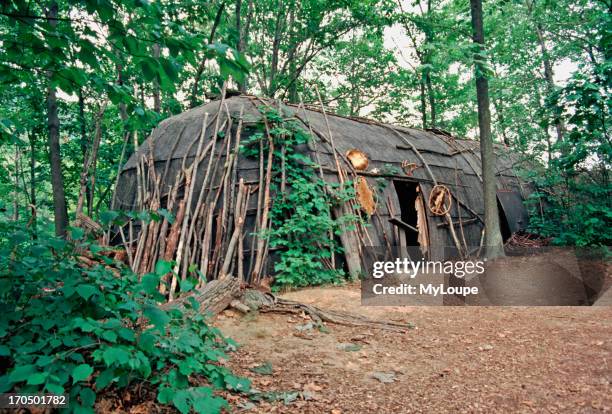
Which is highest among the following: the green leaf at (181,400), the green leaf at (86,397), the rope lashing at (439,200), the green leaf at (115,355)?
the rope lashing at (439,200)

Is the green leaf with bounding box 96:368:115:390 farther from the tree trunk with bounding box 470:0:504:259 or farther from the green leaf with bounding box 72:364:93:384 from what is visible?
the tree trunk with bounding box 470:0:504:259

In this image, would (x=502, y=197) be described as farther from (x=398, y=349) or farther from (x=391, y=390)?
(x=391, y=390)

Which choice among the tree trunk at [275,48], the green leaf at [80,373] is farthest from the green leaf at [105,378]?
the tree trunk at [275,48]

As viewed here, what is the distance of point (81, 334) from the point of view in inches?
93.0

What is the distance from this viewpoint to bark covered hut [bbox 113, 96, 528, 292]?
7090mm

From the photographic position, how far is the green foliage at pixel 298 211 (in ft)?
22.7

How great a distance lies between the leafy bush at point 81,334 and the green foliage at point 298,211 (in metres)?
4.26

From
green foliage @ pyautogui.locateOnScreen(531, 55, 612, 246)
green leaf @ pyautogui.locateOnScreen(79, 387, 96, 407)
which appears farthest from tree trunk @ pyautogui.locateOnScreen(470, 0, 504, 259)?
green leaf @ pyautogui.locateOnScreen(79, 387, 96, 407)

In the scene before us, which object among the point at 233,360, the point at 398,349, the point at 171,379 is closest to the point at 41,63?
the point at 171,379

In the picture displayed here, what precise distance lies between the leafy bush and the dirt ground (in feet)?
3.04

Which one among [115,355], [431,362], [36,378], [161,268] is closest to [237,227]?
[431,362]

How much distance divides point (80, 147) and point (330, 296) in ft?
37.9

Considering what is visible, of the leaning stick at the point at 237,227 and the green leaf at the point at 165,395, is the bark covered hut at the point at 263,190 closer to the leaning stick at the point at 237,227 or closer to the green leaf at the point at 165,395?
the leaning stick at the point at 237,227

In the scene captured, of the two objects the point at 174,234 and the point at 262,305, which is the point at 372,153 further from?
the point at 262,305
